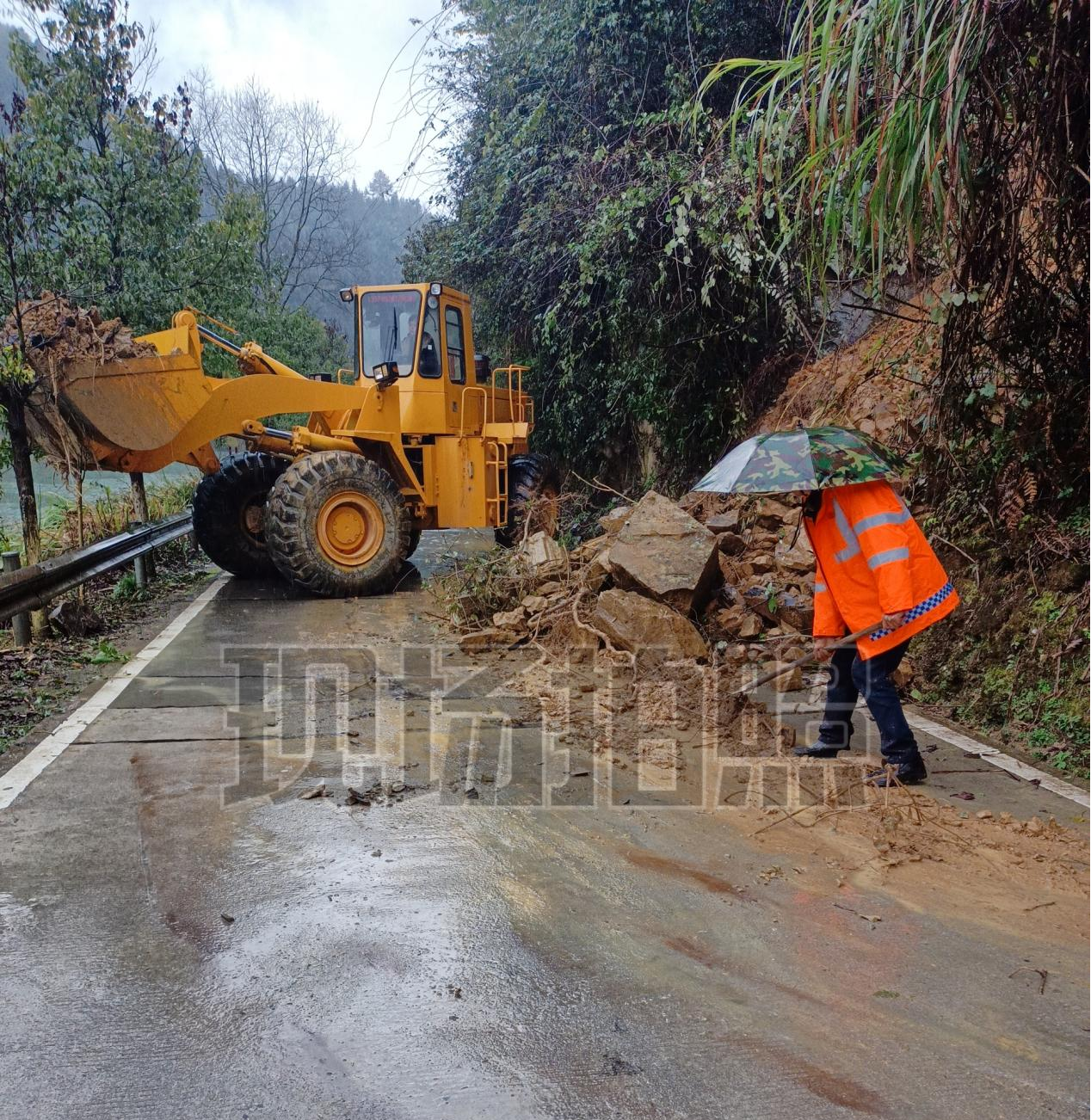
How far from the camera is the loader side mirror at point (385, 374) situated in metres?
10.6

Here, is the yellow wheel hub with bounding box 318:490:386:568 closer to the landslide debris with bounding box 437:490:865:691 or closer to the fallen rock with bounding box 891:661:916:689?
the landslide debris with bounding box 437:490:865:691

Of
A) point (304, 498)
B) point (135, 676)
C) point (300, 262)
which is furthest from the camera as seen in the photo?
point (300, 262)

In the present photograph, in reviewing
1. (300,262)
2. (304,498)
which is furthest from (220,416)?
(300,262)

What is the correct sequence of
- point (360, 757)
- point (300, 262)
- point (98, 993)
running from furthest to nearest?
1. point (300, 262)
2. point (360, 757)
3. point (98, 993)

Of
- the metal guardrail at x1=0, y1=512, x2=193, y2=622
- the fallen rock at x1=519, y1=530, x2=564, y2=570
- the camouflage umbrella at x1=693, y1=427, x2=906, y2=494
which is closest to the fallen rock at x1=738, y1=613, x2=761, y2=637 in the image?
the fallen rock at x1=519, y1=530, x2=564, y2=570

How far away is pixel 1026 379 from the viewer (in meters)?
5.36

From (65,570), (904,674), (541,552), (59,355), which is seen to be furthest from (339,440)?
(904,674)

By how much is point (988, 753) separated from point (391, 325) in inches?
328

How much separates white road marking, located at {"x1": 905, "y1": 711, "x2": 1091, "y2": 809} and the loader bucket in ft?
23.7

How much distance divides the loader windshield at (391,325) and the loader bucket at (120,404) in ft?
7.20

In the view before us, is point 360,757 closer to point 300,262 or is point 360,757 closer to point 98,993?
point 98,993

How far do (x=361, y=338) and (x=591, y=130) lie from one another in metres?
3.98

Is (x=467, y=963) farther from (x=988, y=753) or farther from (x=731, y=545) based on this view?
(x=731, y=545)

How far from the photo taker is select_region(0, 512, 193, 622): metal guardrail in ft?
22.2
